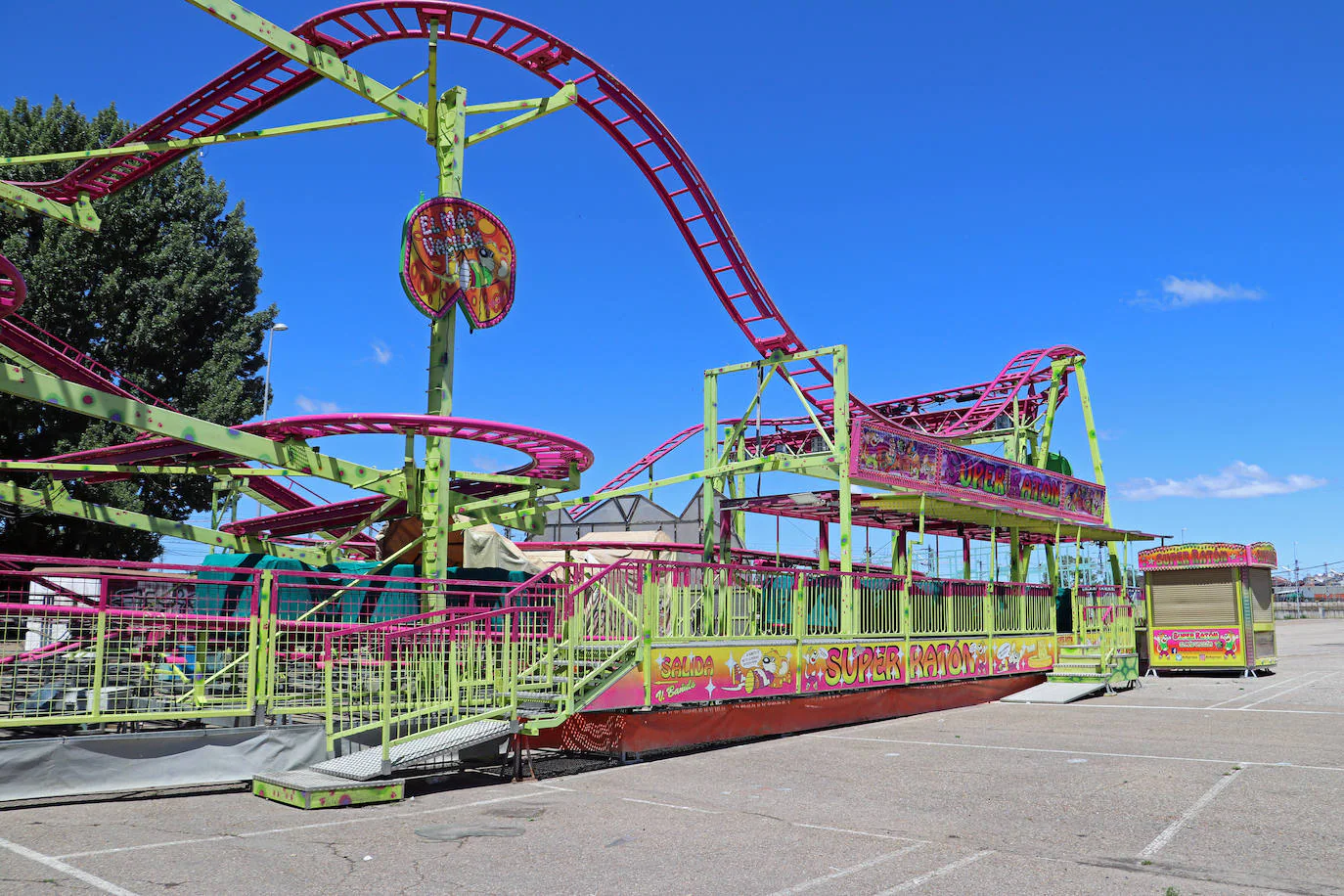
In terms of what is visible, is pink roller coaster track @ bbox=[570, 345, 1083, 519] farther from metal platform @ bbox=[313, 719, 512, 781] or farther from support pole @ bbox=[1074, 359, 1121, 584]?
metal platform @ bbox=[313, 719, 512, 781]

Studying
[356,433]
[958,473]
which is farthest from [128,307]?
[958,473]

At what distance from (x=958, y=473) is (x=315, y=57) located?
43.9 feet

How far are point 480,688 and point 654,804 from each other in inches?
99.5

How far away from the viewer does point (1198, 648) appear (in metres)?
25.8

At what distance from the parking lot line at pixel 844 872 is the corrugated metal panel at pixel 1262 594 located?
2239 cm

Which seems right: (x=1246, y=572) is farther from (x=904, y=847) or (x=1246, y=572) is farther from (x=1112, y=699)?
(x=904, y=847)

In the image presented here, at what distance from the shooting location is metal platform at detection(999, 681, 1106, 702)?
1959 cm

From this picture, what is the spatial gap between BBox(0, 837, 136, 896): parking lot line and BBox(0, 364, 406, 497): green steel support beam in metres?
6.59

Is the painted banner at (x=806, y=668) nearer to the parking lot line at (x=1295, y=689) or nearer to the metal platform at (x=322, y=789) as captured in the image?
the metal platform at (x=322, y=789)

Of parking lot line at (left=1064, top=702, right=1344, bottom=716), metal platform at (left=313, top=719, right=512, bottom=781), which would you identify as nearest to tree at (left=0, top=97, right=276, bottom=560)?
metal platform at (left=313, top=719, right=512, bottom=781)

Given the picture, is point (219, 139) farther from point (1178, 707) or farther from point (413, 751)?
point (1178, 707)

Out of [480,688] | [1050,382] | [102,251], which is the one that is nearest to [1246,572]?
A: [1050,382]

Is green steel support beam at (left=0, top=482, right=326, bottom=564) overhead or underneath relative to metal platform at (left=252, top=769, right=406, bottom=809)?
overhead

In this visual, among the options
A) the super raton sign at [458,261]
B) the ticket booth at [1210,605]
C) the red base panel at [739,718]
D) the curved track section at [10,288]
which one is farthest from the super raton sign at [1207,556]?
the curved track section at [10,288]
